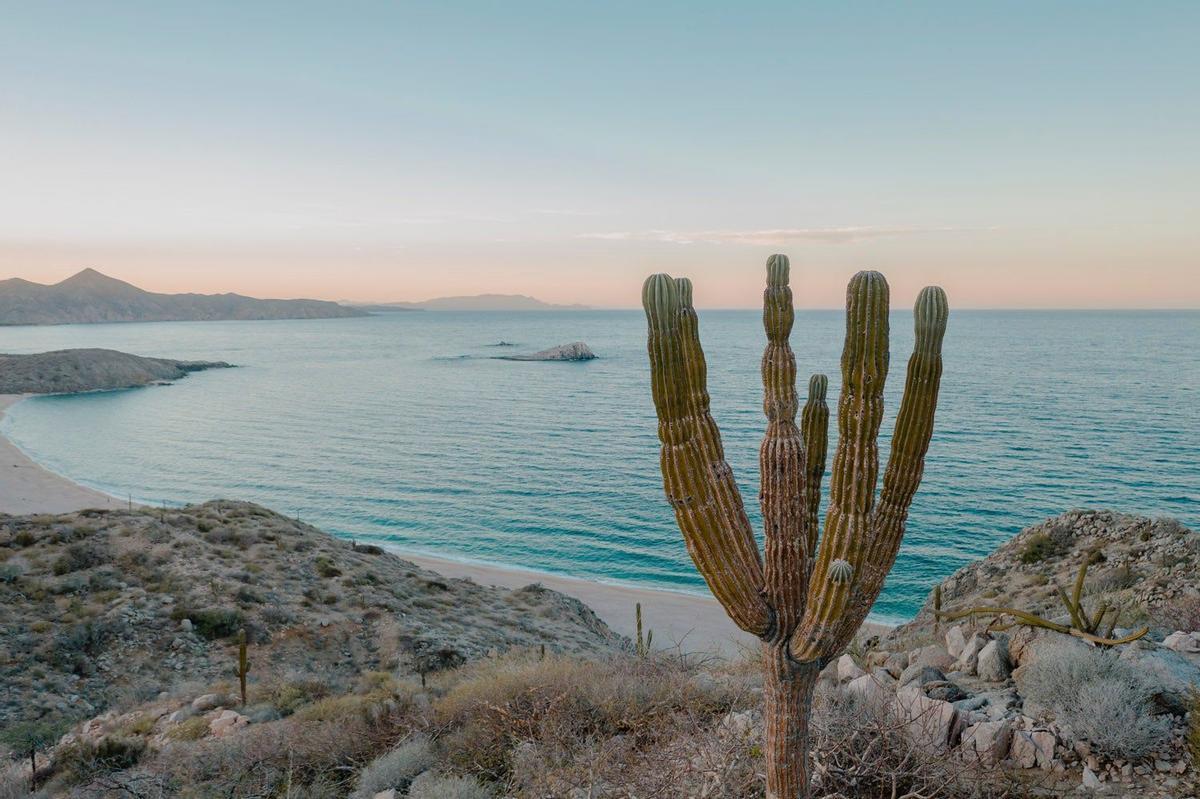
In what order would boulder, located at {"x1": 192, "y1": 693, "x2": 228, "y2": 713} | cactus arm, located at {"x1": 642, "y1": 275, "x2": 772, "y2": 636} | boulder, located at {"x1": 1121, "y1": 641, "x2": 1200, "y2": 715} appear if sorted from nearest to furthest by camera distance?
cactus arm, located at {"x1": 642, "y1": 275, "x2": 772, "y2": 636}
boulder, located at {"x1": 1121, "y1": 641, "x2": 1200, "y2": 715}
boulder, located at {"x1": 192, "y1": 693, "x2": 228, "y2": 713}

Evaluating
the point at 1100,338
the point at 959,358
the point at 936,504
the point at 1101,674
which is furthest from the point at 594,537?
the point at 1100,338

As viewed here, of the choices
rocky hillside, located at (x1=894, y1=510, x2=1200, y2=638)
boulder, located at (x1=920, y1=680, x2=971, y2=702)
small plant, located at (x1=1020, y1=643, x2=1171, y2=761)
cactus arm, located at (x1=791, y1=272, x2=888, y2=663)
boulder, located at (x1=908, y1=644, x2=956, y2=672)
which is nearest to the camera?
cactus arm, located at (x1=791, y1=272, x2=888, y2=663)

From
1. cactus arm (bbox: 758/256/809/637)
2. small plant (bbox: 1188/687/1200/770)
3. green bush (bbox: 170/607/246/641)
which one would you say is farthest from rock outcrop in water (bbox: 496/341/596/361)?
cactus arm (bbox: 758/256/809/637)

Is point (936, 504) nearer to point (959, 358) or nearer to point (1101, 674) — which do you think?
point (1101, 674)

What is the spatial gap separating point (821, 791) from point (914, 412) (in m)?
3.32

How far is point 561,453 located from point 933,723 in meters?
43.4

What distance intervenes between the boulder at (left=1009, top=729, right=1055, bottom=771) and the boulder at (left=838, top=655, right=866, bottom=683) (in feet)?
6.49

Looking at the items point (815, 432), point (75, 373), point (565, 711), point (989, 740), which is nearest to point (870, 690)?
point (989, 740)

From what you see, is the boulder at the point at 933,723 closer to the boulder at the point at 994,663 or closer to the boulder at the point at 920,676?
the boulder at the point at 920,676

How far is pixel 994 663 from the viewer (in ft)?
27.1

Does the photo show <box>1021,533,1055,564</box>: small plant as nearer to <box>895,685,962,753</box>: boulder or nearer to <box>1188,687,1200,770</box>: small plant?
<box>1188,687,1200,770</box>: small plant

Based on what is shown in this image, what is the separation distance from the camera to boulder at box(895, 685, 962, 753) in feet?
21.7

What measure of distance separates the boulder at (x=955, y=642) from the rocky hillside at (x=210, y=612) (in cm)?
967

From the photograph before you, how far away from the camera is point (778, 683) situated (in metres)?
5.43
